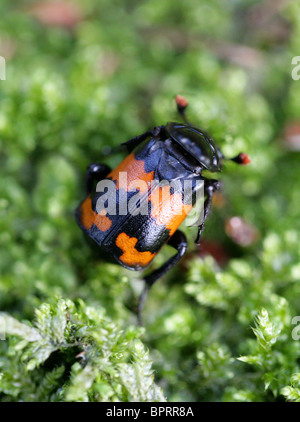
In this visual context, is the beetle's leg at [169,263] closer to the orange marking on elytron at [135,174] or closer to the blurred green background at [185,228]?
the blurred green background at [185,228]

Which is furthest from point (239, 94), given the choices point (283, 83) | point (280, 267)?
point (280, 267)

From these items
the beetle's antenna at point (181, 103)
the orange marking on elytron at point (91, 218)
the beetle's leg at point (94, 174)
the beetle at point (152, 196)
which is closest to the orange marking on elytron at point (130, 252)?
the beetle at point (152, 196)

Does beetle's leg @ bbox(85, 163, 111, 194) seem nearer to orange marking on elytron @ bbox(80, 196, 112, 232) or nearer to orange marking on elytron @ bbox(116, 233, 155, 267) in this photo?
orange marking on elytron @ bbox(80, 196, 112, 232)

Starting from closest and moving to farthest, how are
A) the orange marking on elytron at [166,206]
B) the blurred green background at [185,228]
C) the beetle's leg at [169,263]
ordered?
the blurred green background at [185,228] < the orange marking on elytron at [166,206] < the beetle's leg at [169,263]

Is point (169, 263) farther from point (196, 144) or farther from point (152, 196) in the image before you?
point (196, 144)

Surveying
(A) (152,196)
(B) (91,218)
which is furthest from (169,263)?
(B) (91,218)

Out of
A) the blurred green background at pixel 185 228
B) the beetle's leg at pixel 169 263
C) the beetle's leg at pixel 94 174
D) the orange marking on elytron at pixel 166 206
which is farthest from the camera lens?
the beetle's leg at pixel 94 174

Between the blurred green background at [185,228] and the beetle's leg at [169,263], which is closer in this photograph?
the blurred green background at [185,228]
